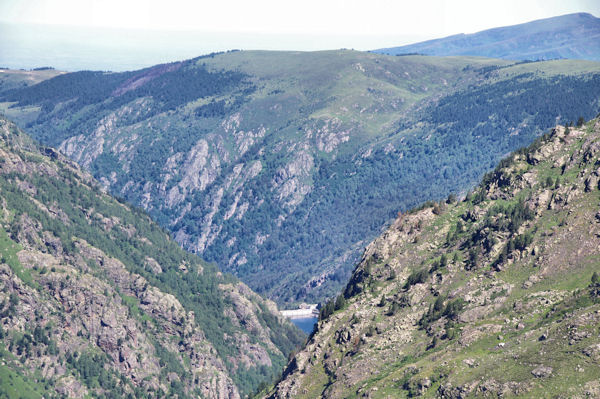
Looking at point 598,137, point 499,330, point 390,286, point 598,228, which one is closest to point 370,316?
point 390,286

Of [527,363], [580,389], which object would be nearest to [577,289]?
[527,363]

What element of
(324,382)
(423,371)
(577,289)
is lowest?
(324,382)

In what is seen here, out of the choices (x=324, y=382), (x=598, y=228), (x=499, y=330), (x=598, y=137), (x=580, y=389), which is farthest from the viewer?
(x=598, y=137)

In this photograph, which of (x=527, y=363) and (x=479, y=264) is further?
(x=479, y=264)

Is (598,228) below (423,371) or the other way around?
the other way around

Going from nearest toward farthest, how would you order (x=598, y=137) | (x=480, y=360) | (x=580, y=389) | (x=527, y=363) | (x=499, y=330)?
(x=580, y=389)
(x=527, y=363)
(x=480, y=360)
(x=499, y=330)
(x=598, y=137)

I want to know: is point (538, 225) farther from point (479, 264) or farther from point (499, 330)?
point (499, 330)
